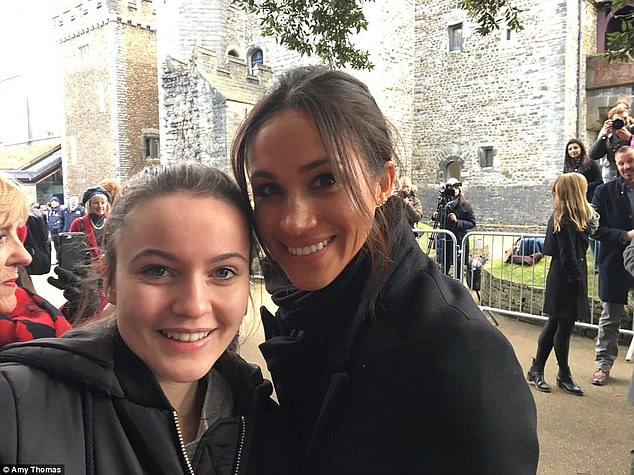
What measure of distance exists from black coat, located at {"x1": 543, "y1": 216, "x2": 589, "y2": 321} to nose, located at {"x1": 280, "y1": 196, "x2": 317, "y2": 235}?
12.4ft

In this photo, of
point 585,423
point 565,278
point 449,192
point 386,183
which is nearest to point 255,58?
point 449,192

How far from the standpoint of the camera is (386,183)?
126cm

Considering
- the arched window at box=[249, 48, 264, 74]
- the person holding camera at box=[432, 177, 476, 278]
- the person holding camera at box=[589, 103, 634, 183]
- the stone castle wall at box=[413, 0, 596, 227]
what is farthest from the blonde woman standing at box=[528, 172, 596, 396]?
the arched window at box=[249, 48, 264, 74]

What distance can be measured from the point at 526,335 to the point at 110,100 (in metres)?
23.2

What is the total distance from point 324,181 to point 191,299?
39cm

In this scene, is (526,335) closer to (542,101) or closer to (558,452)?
(558,452)

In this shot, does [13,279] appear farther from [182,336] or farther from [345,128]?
[345,128]

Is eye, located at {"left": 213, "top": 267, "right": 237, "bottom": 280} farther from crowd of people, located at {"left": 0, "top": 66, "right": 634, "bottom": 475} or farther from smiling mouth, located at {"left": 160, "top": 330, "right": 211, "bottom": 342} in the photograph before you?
smiling mouth, located at {"left": 160, "top": 330, "right": 211, "bottom": 342}

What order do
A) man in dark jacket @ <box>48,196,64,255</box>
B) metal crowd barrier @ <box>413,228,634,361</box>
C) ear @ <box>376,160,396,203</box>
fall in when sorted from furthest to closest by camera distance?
1. man in dark jacket @ <box>48,196,64,255</box>
2. metal crowd barrier @ <box>413,228,634,361</box>
3. ear @ <box>376,160,396,203</box>

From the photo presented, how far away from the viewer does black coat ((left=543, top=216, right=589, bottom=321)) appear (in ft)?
13.7

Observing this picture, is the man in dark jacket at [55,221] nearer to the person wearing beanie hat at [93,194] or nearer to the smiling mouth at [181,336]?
the person wearing beanie hat at [93,194]

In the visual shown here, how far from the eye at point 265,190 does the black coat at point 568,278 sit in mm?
3793

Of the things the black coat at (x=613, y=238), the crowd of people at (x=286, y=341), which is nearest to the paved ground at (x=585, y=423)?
the black coat at (x=613, y=238)

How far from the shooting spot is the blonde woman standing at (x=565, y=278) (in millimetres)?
4195
